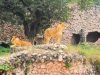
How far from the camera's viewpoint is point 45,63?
14.5 metres

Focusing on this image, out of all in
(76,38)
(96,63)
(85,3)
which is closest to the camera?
(96,63)

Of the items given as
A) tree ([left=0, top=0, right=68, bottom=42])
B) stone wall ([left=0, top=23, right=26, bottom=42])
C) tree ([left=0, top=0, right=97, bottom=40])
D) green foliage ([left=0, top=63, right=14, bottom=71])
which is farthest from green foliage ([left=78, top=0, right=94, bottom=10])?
green foliage ([left=0, top=63, right=14, bottom=71])

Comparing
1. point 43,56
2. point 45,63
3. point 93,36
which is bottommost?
point 93,36

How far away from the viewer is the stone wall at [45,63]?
47.3ft

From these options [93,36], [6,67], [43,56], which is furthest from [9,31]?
[6,67]

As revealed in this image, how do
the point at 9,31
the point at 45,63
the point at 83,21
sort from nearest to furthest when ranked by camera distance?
the point at 45,63 → the point at 9,31 → the point at 83,21

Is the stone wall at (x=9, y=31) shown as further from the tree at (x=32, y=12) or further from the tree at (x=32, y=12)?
the tree at (x=32, y=12)

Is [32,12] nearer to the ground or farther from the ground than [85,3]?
farther from the ground

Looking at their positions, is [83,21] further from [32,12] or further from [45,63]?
[45,63]

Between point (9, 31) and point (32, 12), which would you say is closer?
point (32, 12)

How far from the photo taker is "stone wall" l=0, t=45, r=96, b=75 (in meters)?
14.4

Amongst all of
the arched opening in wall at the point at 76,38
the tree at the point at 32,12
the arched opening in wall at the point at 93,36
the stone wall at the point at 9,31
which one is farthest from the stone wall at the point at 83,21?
the tree at the point at 32,12

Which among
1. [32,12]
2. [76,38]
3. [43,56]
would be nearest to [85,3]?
[76,38]

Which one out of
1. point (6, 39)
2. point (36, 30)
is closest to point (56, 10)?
point (36, 30)
